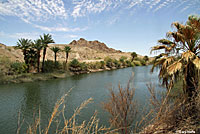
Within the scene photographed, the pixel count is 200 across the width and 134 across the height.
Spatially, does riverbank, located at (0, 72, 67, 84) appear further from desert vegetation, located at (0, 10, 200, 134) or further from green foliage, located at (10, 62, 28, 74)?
desert vegetation, located at (0, 10, 200, 134)

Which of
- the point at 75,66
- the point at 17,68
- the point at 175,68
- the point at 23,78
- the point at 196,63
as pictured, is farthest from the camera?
the point at 75,66

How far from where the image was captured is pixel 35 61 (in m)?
36.1

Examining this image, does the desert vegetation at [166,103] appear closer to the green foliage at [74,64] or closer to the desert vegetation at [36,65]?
the desert vegetation at [36,65]

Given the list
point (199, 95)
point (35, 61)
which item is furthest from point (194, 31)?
point (35, 61)

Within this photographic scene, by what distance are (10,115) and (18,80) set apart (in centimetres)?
1803

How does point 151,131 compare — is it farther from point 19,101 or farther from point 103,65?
point 103,65

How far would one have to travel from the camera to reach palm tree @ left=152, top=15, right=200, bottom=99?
614 centimetres

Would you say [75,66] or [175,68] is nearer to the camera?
[175,68]

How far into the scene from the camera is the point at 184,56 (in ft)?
20.1

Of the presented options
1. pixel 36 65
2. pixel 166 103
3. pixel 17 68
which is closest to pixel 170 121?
pixel 166 103

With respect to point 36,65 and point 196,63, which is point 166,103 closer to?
point 196,63

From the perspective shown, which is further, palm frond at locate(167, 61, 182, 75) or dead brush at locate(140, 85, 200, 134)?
palm frond at locate(167, 61, 182, 75)

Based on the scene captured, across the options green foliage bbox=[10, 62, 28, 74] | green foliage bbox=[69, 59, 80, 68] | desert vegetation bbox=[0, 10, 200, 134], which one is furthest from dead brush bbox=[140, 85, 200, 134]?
green foliage bbox=[69, 59, 80, 68]


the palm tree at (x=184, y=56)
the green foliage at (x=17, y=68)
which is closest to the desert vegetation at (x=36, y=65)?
the green foliage at (x=17, y=68)
